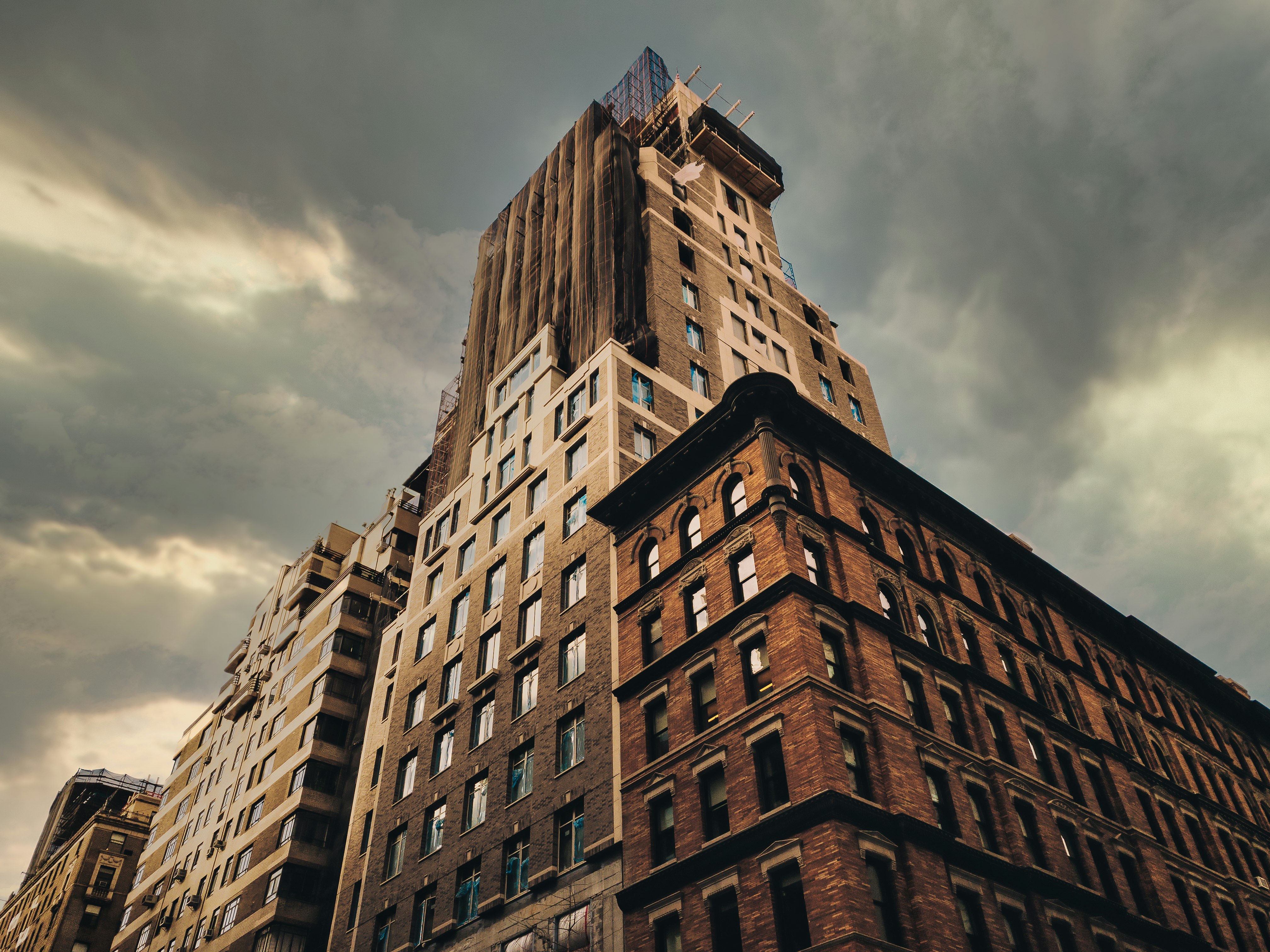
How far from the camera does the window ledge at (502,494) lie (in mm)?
53031

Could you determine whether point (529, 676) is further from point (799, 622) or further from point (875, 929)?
point (875, 929)

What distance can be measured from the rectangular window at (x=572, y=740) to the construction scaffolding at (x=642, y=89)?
199 feet

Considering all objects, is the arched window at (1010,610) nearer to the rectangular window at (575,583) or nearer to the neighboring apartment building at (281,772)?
the rectangular window at (575,583)

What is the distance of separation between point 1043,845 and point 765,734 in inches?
477

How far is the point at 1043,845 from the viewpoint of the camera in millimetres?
34406

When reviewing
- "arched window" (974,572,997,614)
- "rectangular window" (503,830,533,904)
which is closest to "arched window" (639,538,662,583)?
"rectangular window" (503,830,533,904)

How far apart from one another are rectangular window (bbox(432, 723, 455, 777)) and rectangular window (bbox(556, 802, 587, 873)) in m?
10.0

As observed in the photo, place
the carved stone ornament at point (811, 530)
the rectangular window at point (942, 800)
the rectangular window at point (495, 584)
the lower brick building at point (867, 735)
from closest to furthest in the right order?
the lower brick building at point (867, 735) < the rectangular window at point (942, 800) < the carved stone ornament at point (811, 530) < the rectangular window at point (495, 584)

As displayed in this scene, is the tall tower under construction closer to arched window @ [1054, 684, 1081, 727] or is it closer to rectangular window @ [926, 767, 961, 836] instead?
rectangular window @ [926, 767, 961, 836]

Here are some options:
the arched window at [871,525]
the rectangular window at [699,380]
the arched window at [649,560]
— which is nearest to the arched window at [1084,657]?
the arched window at [871,525]

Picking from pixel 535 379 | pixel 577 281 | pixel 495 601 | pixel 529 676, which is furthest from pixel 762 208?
pixel 529 676

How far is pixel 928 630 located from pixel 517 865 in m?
18.8

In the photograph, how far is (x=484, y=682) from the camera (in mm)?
45500

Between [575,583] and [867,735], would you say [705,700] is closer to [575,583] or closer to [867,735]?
[867,735]
